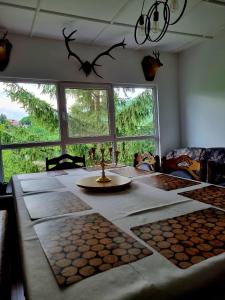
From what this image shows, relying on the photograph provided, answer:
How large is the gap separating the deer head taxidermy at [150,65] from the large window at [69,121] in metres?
0.25

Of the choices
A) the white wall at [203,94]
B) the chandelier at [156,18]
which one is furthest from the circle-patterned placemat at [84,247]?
the white wall at [203,94]

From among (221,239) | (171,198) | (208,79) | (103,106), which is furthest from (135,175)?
(208,79)

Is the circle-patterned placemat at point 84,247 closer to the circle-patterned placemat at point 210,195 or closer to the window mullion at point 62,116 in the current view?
the circle-patterned placemat at point 210,195

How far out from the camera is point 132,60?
12.4ft

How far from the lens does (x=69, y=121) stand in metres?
3.44

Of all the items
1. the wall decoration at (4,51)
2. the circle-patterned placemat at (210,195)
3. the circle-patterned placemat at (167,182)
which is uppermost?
the wall decoration at (4,51)

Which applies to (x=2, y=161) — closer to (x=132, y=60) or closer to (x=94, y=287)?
(x=132, y=60)

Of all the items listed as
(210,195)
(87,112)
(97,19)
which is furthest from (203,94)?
(210,195)

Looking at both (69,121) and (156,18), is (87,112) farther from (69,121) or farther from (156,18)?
(156,18)

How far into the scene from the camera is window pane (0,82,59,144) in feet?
10.2

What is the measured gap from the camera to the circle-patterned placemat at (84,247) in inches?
24.3

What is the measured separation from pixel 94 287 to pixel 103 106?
10.8 feet

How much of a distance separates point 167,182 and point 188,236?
2.60ft

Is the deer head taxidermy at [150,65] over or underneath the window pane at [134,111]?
over
